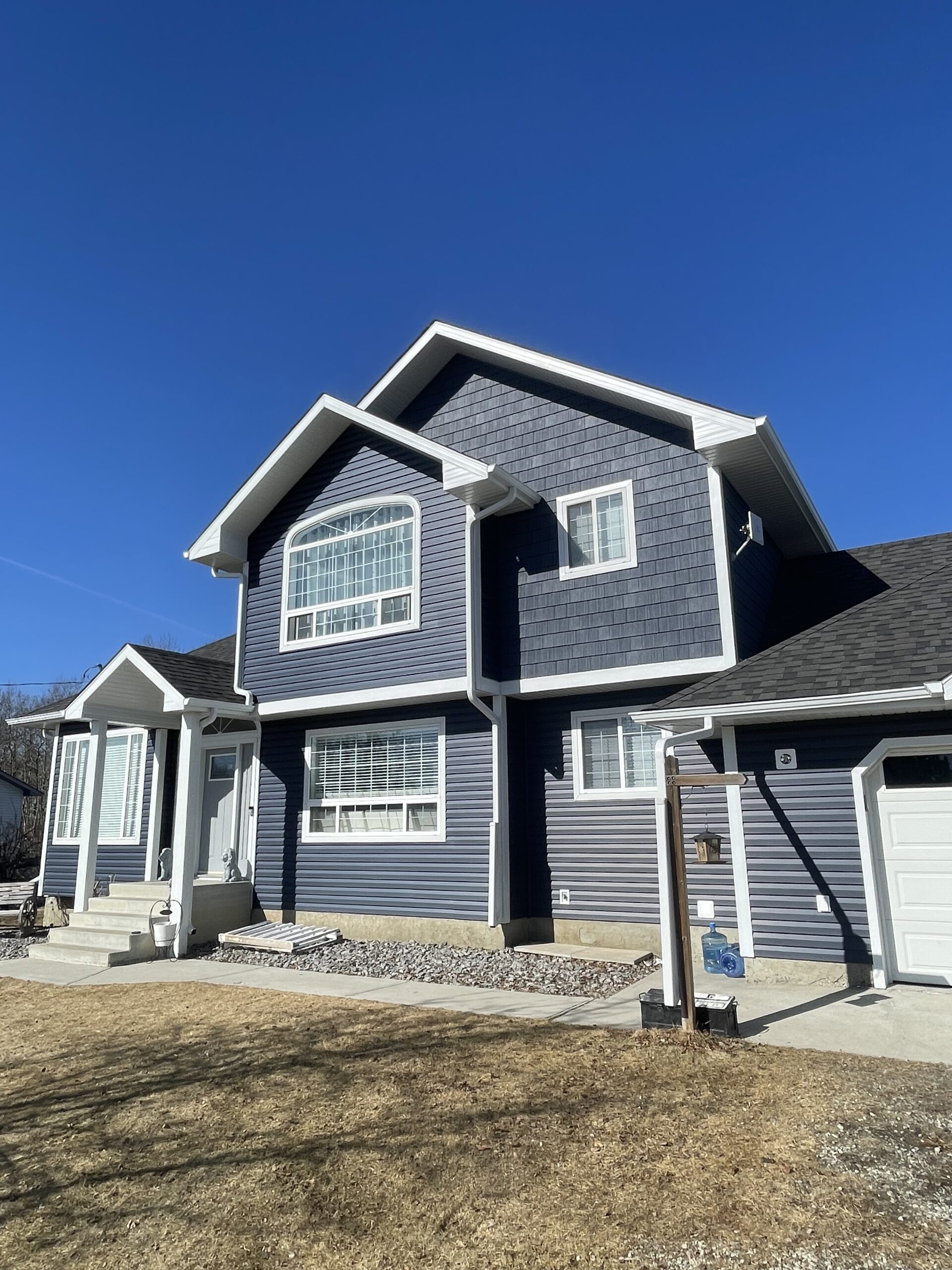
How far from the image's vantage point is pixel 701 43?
32.0 ft

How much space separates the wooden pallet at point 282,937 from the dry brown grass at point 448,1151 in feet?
12.9

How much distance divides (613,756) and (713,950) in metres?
3.05

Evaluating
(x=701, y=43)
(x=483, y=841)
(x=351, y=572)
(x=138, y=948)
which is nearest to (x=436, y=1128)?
(x=483, y=841)

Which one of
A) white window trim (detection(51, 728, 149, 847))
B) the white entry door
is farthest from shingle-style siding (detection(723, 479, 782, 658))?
white window trim (detection(51, 728, 149, 847))

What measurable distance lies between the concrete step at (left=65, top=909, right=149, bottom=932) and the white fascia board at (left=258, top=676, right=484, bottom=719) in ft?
10.7

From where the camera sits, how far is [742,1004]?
22.8ft

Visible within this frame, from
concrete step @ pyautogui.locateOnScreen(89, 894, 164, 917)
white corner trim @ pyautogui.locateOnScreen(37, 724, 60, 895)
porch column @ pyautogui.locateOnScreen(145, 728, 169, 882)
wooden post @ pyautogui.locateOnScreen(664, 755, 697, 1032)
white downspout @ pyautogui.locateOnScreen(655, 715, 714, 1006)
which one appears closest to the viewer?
wooden post @ pyautogui.locateOnScreen(664, 755, 697, 1032)

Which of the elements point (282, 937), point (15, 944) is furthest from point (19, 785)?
point (282, 937)

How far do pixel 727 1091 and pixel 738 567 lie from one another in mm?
6503

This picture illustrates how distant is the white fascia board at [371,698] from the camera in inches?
403

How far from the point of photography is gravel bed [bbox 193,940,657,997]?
8.20 metres

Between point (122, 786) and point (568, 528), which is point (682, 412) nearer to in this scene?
point (568, 528)

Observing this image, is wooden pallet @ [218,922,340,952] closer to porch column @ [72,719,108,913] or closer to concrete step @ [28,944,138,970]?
concrete step @ [28,944,138,970]

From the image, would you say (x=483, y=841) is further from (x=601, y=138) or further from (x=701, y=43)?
(x=701, y=43)
